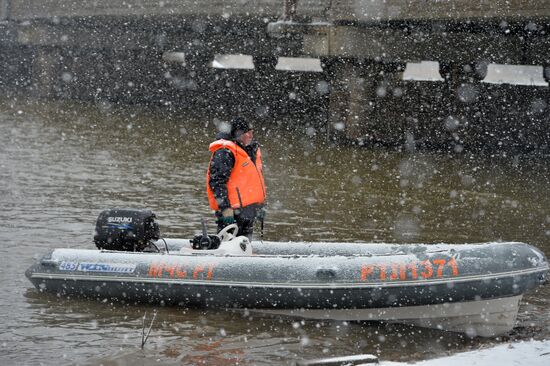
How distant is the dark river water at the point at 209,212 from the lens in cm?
827

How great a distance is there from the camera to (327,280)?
8.61 m

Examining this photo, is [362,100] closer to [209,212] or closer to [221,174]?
[209,212]

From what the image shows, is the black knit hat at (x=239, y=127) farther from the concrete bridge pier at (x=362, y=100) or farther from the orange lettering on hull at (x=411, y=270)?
the concrete bridge pier at (x=362, y=100)

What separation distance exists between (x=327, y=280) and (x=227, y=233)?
1383mm

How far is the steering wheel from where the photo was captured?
31.2 ft

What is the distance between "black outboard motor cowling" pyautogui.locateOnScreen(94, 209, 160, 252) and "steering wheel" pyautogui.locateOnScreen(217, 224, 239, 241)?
713mm

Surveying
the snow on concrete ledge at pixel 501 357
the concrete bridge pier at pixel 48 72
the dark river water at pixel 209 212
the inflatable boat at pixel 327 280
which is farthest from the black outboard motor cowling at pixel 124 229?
the concrete bridge pier at pixel 48 72

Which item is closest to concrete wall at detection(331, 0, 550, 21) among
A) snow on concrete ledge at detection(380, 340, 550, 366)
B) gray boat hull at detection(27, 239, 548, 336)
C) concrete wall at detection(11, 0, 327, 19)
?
concrete wall at detection(11, 0, 327, 19)

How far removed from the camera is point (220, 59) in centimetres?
5159

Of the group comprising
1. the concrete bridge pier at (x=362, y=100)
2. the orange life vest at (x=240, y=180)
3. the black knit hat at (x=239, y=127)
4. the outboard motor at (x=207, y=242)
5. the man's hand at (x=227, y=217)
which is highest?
the concrete bridge pier at (x=362, y=100)

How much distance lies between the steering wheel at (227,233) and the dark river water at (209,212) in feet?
2.60

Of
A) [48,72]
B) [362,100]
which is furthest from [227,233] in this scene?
[48,72]

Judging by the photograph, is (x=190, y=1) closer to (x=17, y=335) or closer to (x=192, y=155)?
(x=192, y=155)

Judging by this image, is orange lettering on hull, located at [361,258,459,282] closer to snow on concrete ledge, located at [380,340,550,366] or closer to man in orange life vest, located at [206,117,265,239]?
snow on concrete ledge, located at [380,340,550,366]
